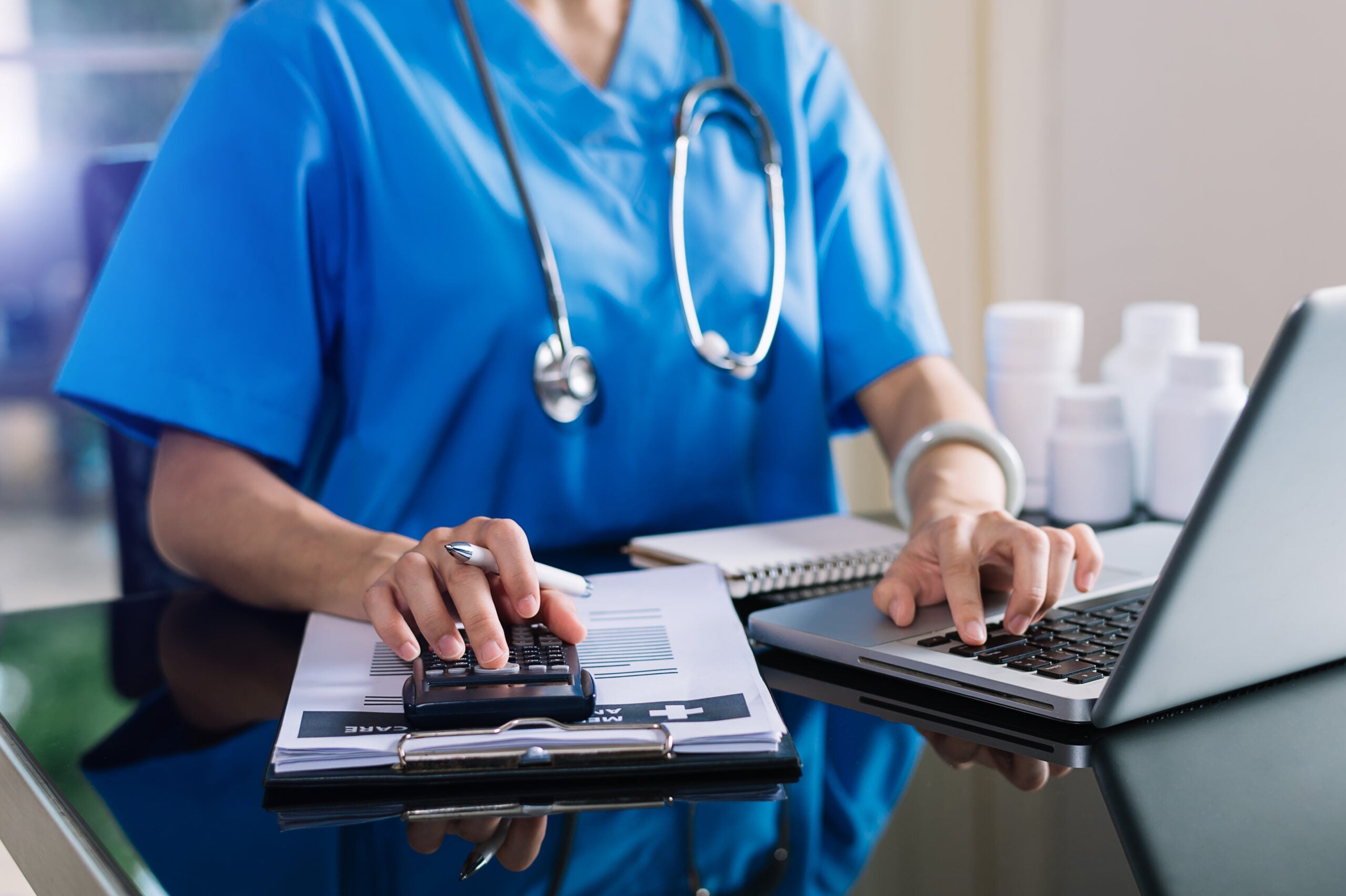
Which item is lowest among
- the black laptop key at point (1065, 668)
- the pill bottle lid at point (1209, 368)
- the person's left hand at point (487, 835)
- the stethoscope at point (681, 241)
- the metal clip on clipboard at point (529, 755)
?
the black laptop key at point (1065, 668)

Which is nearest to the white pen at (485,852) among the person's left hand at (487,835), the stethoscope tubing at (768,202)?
the person's left hand at (487,835)

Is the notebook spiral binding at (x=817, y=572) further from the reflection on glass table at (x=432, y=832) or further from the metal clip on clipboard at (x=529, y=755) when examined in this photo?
the metal clip on clipboard at (x=529, y=755)

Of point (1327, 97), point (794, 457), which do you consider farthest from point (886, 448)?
point (1327, 97)

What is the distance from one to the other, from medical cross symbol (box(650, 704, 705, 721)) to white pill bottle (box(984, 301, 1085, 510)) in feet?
1.98

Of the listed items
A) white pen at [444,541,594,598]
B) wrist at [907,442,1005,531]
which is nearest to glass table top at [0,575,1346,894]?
white pen at [444,541,594,598]

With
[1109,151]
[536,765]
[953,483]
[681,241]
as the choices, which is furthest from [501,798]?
[1109,151]

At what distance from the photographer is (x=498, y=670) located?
520mm

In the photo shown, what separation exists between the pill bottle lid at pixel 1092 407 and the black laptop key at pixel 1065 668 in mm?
430

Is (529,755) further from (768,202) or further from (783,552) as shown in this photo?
(768,202)

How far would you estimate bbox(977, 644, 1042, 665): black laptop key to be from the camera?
1.88ft

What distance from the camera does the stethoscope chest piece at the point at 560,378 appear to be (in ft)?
3.06

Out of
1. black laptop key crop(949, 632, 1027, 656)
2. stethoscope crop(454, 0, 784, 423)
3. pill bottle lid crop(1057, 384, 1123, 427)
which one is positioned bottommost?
pill bottle lid crop(1057, 384, 1123, 427)

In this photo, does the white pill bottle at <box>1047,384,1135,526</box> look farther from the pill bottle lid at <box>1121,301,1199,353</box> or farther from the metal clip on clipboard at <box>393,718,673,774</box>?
the metal clip on clipboard at <box>393,718,673,774</box>

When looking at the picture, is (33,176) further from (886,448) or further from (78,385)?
(886,448)
